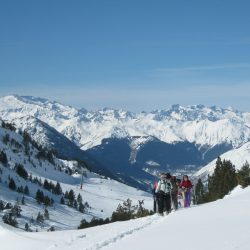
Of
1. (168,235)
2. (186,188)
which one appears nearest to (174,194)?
(186,188)

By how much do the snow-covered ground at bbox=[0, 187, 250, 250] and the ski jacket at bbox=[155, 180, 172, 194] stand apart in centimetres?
314

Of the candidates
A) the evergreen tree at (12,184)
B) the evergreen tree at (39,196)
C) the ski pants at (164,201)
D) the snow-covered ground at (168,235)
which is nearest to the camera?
the snow-covered ground at (168,235)

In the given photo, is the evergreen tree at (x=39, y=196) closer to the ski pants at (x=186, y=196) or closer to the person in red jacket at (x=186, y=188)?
the ski pants at (x=186, y=196)

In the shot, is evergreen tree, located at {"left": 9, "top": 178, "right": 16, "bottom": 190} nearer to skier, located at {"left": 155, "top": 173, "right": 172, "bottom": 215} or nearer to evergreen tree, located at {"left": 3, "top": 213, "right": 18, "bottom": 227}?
evergreen tree, located at {"left": 3, "top": 213, "right": 18, "bottom": 227}

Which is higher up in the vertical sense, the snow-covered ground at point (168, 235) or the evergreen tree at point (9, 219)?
the snow-covered ground at point (168, 235)

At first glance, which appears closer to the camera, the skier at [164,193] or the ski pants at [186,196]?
the skier at [164,193]

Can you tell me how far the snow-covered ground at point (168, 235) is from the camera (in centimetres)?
1825

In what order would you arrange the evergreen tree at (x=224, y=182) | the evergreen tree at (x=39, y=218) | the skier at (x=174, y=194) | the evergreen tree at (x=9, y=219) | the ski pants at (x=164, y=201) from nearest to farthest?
the ski pants at (x=164, y=201) → the skier at (x=174, y=194) → the evergreen tree at (x=224, y=182) → the evergreen tree at (x=9, y=219) → the evergreen tree at (x=39, y=218)

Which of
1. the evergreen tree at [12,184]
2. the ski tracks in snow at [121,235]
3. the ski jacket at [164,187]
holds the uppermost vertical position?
the ski jacket at [164,187]

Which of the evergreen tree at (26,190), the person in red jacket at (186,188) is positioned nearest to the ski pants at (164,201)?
the person in red jacket at (186,188)

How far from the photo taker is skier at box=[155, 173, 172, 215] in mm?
32625

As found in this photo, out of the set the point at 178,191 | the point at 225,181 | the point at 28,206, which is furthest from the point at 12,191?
the point at 178,191

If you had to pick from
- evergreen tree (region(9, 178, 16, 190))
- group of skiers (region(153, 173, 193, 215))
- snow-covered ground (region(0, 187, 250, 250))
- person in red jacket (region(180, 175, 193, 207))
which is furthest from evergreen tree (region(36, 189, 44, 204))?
snow-covered ground (region(0, 187, 250, 250))

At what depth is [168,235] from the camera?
21391 millimetres
